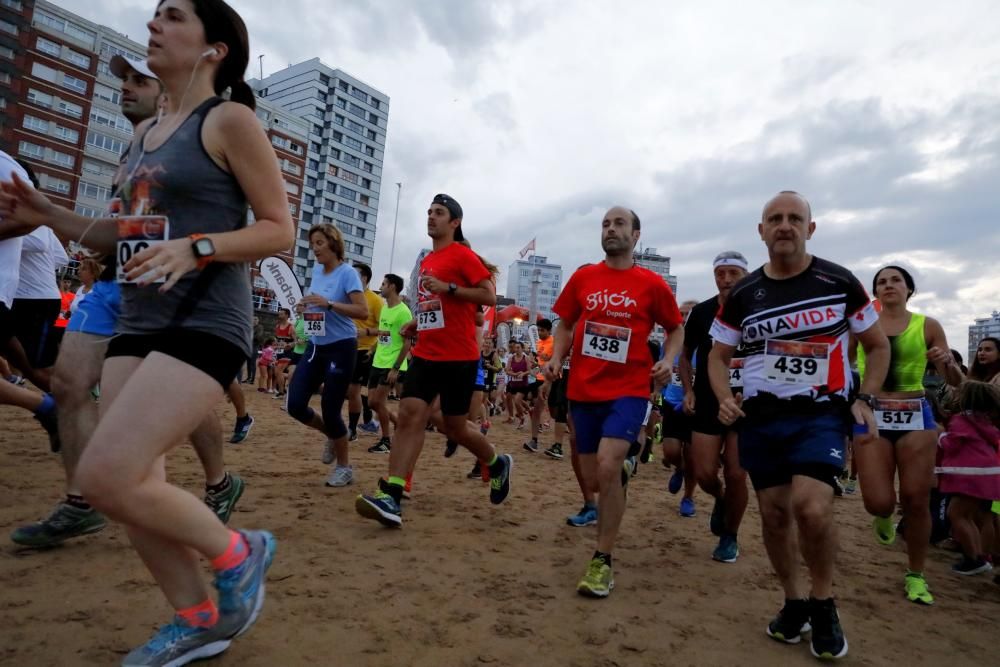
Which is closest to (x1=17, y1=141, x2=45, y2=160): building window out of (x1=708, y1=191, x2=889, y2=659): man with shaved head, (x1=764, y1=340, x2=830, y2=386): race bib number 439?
(x1=708, y1=191, x2=889, y2=659): man with shaved head

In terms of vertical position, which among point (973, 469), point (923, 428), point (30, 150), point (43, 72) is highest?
point (43, 72)

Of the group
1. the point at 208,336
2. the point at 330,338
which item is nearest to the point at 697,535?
the point at 330,338

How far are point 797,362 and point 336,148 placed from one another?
285ft

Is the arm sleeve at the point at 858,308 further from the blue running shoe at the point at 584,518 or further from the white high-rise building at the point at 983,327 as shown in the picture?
the white high-rise building at the point at 983,327

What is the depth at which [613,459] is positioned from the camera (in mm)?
3396

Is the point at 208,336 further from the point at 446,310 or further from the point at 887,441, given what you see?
the point at 887,441

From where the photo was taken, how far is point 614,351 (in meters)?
3.73

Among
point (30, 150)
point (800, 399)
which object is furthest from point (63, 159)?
point (800, 399)

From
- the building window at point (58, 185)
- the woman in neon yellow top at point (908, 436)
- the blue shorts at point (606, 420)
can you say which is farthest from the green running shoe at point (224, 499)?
the building window at point (58, 185)

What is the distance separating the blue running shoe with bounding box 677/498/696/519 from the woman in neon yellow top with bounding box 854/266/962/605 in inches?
71.3

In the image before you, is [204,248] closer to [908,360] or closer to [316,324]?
[316,324]

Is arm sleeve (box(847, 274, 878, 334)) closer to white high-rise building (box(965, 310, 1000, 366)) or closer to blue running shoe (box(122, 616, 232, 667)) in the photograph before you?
blue running shoe (box(122, 616, 232, 667))

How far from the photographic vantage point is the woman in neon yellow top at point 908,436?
12.1ft

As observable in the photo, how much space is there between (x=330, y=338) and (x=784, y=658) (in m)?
4.03
